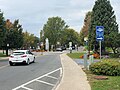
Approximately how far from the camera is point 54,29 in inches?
5655

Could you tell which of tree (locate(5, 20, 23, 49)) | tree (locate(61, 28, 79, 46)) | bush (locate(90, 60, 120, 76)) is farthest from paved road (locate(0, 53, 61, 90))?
tree (locate(61, 28, 79, 46))

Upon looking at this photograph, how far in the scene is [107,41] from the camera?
4725 cm

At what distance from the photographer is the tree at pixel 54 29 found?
141 metres

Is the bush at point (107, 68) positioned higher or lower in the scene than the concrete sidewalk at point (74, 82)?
higher

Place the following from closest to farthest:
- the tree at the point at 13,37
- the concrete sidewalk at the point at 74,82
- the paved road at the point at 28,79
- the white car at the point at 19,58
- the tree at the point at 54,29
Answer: the concrete sidewalk at the point at 74,82, the paved road at the point at 28,79, the white car at the point at 19,58, the tree at the point at 13,37, the tree at the point at 54,29

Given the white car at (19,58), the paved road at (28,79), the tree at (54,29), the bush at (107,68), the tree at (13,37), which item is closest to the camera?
the paved road at (28,79)

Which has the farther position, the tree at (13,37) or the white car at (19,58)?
the tree at (13,37)

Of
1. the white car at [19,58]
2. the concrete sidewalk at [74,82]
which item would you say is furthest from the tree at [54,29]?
the concrete sidewalk at [74,82]

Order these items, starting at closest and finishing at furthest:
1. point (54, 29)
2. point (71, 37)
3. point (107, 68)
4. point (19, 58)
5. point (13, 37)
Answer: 1. point (107, 68)
2. point (19, 58)
3. point (13, 37)
4. point (54, 29)
5. point (71, 37)

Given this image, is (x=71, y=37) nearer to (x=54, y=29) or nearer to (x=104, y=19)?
(x=54, y=29)

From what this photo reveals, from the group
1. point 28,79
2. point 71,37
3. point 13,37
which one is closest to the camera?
point 28,79

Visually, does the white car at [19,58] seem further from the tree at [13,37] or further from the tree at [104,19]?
the tree at [13,37]

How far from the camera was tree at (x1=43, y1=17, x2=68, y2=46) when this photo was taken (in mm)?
141250

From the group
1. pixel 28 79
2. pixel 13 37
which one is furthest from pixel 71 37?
pixel 28 79
